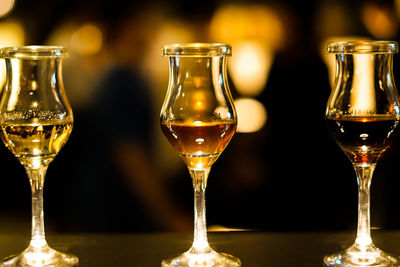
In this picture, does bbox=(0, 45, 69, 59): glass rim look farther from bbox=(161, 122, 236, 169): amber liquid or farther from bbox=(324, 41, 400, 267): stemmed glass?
bbox=(324, 41, 400, 267): stemmed glass

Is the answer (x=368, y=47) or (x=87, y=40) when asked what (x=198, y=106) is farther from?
(x=87, y=40)

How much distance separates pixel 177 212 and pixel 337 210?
455mm

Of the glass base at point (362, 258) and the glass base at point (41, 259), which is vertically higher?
the glass base at point (41, 259)

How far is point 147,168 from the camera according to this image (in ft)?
5.98

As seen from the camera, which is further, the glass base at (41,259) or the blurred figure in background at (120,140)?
the blurred figure in background at (120,140)

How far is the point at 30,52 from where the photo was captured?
2.94ft

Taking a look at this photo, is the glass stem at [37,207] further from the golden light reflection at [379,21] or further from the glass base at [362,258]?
the golden light reflection at [379,21]

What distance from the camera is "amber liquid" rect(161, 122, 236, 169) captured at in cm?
87

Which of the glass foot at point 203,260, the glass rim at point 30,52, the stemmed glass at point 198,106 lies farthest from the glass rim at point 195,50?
the glass foot at point 203,260

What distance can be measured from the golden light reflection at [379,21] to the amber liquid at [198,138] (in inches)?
41.6

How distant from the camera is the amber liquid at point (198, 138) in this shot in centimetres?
87

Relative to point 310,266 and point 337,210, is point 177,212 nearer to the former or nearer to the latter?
point 337,210

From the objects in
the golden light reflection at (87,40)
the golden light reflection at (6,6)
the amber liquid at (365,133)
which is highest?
the golden light reflection at (6,6)

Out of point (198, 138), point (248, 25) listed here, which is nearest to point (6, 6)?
point (248, 25)
